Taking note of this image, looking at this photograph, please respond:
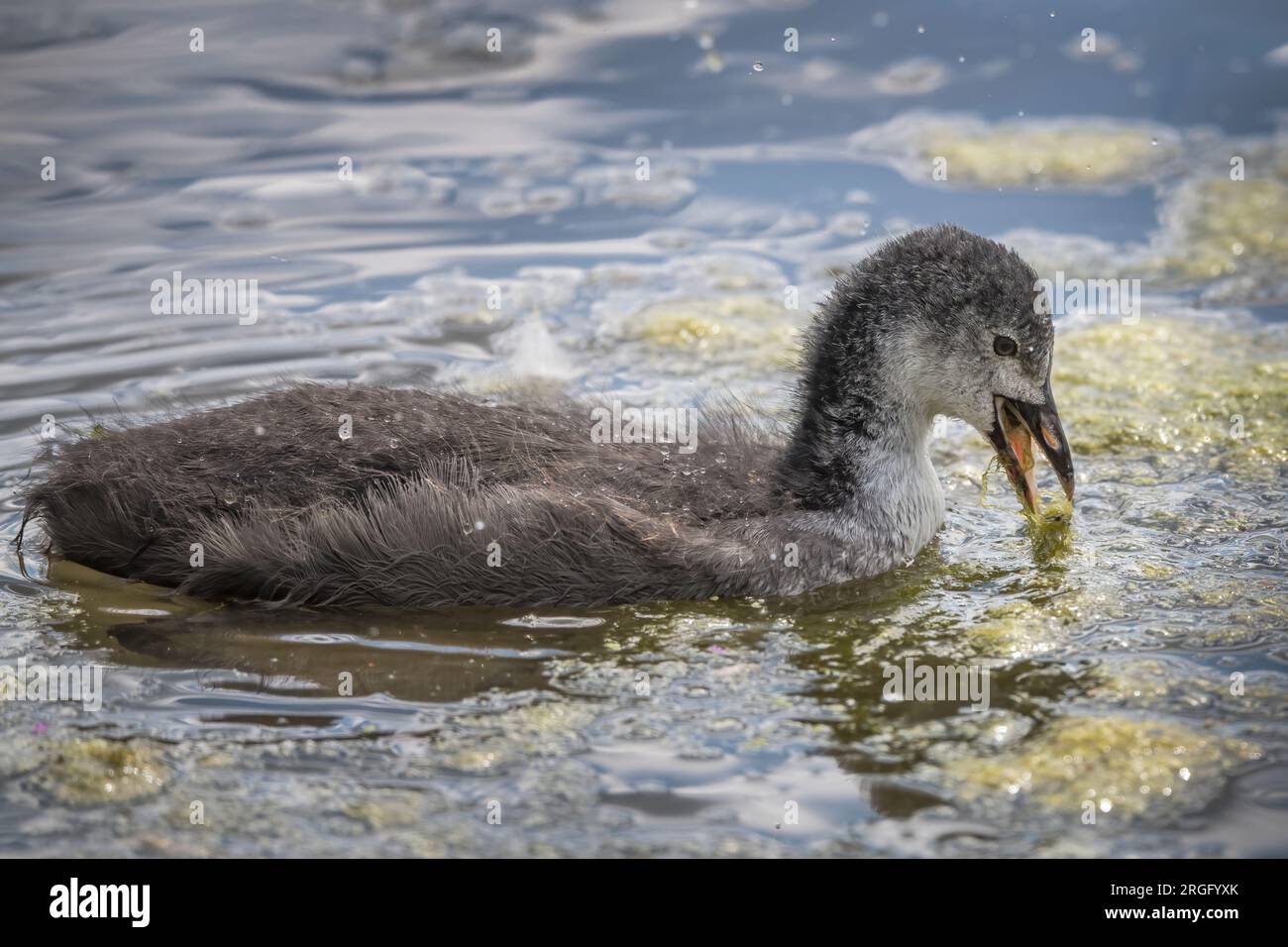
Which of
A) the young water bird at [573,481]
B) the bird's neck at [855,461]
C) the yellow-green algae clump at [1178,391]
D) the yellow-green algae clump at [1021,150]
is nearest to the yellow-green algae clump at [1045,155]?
the yellow-green algae clump at [1021,150]

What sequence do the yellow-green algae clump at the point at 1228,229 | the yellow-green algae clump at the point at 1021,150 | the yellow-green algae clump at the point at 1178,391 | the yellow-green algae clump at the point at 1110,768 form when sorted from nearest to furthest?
the yellow-green algae clump at the point at 1110,768 → the yellow-green algae clump at the point at 1178,391 → the yellow-green algae clump at the point at 1228,229 → the yellow-green algae clump at the point at 1021,150

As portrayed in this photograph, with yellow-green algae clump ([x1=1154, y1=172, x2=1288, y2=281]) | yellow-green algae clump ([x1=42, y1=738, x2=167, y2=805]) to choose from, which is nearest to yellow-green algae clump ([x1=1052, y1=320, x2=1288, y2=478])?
yellow-green algae clump ([x1=1154, y1=172, x2=1288, y2=281])

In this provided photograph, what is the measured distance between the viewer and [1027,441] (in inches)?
253

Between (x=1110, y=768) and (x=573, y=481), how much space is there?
2.34 metres

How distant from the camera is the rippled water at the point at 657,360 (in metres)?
4.65

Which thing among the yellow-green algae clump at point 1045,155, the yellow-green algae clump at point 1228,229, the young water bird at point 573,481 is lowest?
the young water bird at point 573,481

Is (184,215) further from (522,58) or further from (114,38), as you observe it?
(522,58)

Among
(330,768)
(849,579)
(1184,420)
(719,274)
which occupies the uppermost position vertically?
(719,274)

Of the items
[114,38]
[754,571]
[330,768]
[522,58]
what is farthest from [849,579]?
[114,38]

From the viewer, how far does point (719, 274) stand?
10.1 metres

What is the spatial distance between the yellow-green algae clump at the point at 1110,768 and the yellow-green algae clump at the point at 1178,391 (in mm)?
2840

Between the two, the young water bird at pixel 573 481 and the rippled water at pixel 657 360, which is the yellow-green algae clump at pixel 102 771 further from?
the young water bird at pixel 573 481

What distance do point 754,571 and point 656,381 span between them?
9.53ft

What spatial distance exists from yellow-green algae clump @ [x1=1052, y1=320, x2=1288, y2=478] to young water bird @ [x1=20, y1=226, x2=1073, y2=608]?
1607 millimetres
